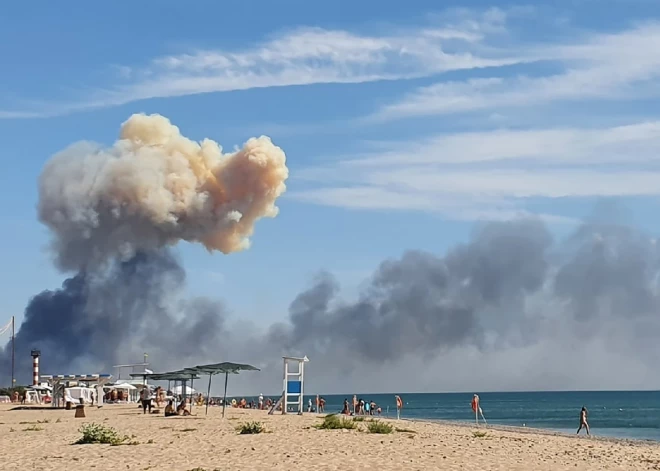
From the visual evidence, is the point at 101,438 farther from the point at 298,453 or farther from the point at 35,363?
the point at 35,363

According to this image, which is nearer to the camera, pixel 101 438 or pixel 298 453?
pixel 298 453

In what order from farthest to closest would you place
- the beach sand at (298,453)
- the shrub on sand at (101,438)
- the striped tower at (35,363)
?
the striped tower at (35,363) → the shrub on sand at (101,438) → the beach sand at (298,453)

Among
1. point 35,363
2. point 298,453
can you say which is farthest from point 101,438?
point 35,363

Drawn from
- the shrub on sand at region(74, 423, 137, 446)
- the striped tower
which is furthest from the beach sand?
the striped tower

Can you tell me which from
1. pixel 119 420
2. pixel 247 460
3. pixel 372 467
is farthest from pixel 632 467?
pixel 119 420

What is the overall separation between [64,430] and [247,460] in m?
13.0

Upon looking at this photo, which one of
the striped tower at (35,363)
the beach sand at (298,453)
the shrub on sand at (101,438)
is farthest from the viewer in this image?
the striped tower at (35,363)

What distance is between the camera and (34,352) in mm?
94125

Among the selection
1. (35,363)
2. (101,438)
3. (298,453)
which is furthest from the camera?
(35,363)

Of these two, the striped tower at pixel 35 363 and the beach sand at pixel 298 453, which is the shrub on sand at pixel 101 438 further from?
the striped tower at pixel 35 363

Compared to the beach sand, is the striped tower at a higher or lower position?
higher

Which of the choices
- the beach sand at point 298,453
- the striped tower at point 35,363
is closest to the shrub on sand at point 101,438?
the beach sand at point 298,453

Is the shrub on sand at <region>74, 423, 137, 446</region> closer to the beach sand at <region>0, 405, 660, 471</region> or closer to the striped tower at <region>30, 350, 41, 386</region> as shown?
the beach sand at <region>0, 405, 660, 471</region>

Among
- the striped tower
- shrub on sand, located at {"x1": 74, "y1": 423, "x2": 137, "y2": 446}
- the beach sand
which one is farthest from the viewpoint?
the striped tower
